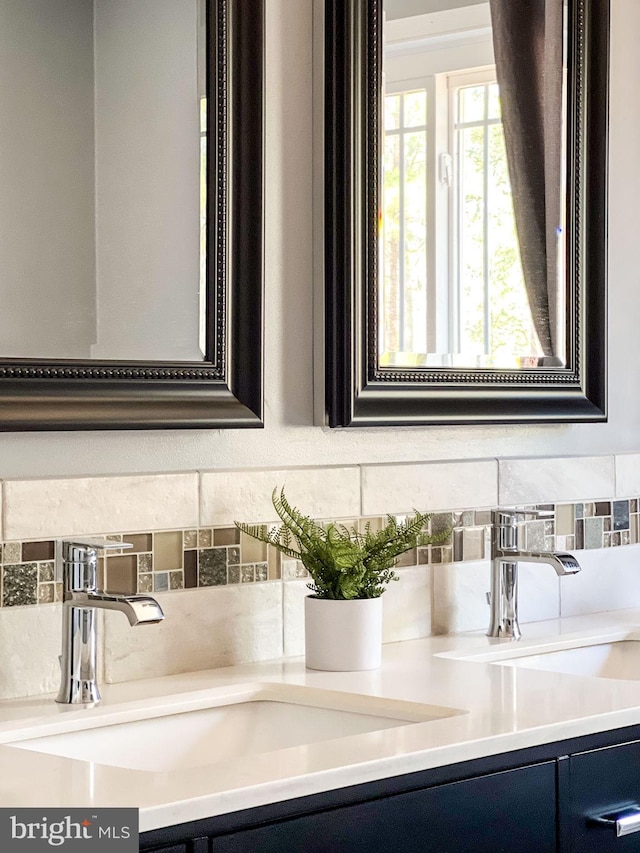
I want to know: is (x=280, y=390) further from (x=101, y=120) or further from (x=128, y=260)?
(x=101, y=120)

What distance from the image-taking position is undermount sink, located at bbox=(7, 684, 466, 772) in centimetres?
132

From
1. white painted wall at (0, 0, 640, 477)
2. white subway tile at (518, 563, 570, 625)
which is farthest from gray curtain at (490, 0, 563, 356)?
white subway tile at (518, 563, 570, 625)

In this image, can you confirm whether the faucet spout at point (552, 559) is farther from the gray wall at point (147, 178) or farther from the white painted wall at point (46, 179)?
the white painted wall at point (46, 179)

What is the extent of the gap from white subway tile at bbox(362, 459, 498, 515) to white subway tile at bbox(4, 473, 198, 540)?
1.02 feet

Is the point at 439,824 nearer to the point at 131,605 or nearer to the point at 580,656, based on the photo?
the point at 131,605

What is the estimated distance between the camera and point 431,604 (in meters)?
1.85

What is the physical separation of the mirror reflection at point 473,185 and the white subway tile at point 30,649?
0.61 m

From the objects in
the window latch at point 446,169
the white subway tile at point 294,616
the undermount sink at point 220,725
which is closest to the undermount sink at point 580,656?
the white subway tile at point 294,616

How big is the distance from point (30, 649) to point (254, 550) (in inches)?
13.5

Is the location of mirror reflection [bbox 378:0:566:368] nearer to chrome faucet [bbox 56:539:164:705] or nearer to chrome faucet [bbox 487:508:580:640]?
chrome faucet [bbox 487:508:580:640]

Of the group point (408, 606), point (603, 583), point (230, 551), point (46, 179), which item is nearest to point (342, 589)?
point (230, 551)

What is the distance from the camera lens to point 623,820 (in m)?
1.36

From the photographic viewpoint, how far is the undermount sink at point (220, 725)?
1320 millimetres

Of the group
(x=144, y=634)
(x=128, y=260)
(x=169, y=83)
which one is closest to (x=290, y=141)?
(x=169, y=83)
